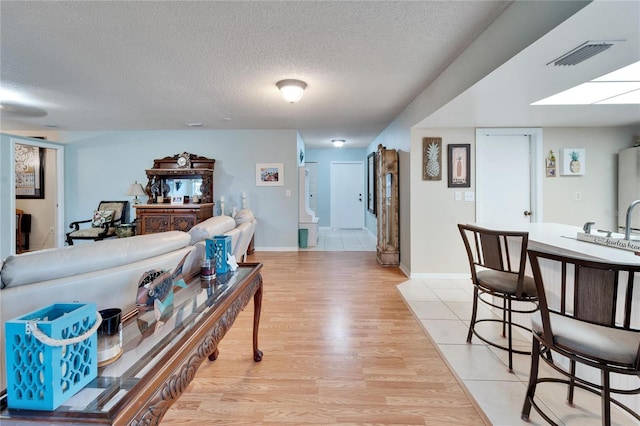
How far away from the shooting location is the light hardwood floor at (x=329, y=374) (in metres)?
1.59

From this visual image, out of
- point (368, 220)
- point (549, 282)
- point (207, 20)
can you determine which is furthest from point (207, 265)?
point (368, 220)

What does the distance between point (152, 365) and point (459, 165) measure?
3.96 m

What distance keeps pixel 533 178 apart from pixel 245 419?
14.2ft

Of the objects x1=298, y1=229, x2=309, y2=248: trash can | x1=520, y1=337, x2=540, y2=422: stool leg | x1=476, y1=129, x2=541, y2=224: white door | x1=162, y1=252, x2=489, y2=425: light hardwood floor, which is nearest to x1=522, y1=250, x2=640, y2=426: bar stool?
x1=520, y1=337, x2=540, y2=422: stool leg

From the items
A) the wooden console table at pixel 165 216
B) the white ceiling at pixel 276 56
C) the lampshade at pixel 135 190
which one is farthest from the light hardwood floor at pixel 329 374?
the lampshade at pixel 135 190

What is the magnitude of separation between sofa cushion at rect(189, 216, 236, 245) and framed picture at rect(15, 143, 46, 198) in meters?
6.09

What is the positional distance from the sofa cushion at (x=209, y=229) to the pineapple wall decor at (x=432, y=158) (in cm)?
270

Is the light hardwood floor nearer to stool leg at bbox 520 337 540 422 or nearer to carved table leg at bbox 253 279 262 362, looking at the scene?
carved table leg at bbox 253 279 262 362

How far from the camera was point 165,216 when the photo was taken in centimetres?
529

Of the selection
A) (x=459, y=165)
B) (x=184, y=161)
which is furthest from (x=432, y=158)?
(x=184, y=161)

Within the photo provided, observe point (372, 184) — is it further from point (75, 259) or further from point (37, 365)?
point (37, 365)

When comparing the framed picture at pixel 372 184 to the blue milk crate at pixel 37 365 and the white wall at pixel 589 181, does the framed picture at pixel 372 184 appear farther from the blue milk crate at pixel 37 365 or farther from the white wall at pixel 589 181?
the blue milk crate at pixel 37 365

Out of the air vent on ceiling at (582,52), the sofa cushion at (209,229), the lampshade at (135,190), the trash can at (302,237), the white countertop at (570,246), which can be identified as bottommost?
the trash can at (302,237)

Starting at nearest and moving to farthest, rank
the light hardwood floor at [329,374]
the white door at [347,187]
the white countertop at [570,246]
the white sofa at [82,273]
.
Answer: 1. the white sofa at [82,273]
2. the white countertop at [570,246]
3. the light hardwood floor at [329,374]
4. the white door at [347,187]
